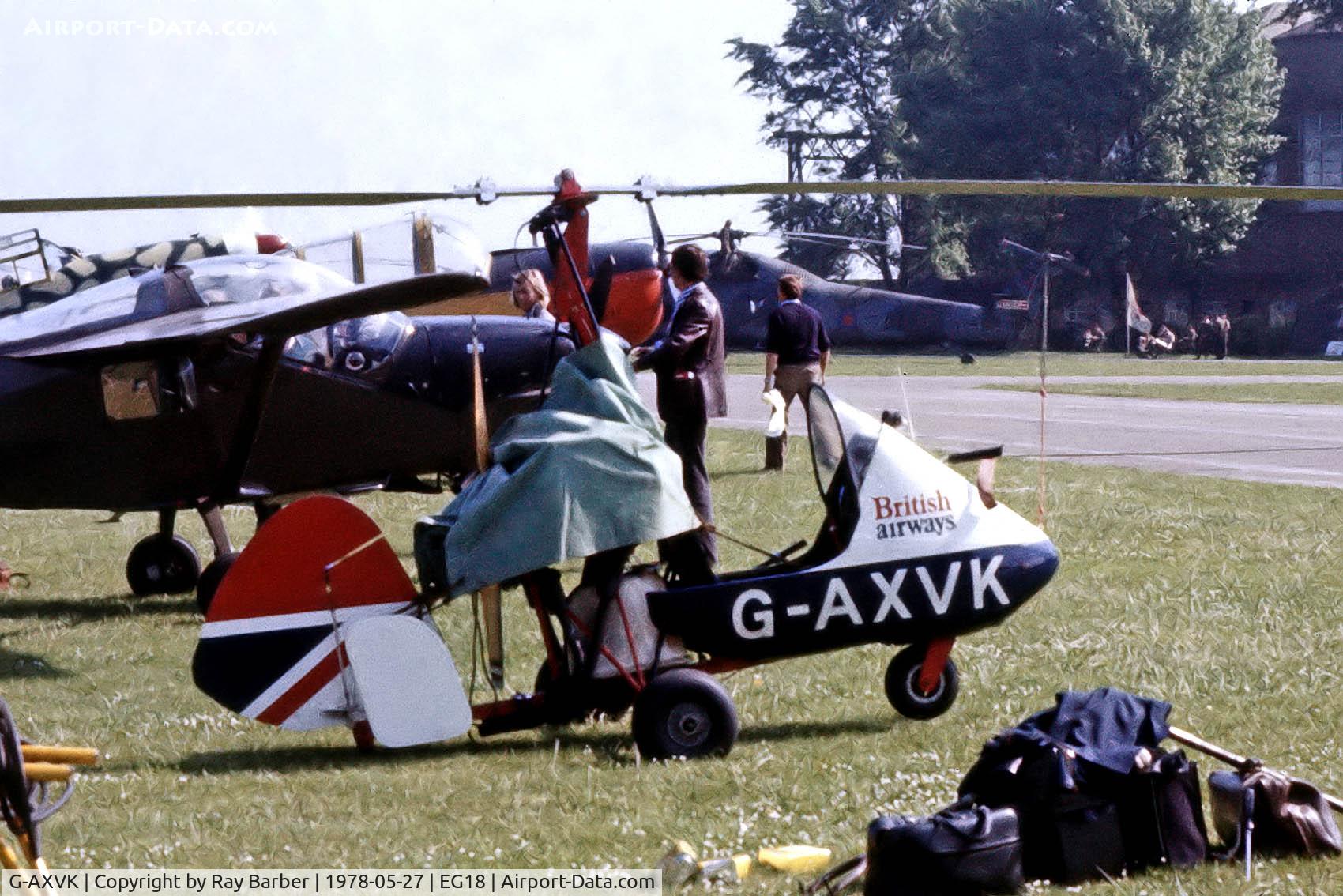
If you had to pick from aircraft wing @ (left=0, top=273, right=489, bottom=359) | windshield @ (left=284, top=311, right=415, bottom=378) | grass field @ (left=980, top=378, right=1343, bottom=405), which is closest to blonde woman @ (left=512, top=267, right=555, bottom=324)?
windshield @ (left=284, top=311, right=415, bottom=378)

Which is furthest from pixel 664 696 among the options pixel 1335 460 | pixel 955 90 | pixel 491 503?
Answer: pixel 955 90

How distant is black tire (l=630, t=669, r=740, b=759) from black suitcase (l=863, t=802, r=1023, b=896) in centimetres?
176

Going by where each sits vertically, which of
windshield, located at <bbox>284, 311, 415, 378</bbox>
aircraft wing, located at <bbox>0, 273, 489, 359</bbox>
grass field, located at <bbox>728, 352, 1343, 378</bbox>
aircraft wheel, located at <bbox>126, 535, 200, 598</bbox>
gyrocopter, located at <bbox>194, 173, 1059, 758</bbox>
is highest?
aircraft wing, located at <bbox>0, 273, 489, 359</bbox>

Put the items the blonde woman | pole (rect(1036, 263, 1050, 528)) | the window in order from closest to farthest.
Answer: pole (rect(1036, 263, 1050, 528)) < the blonde woman < the window

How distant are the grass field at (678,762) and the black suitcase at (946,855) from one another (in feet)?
1.22

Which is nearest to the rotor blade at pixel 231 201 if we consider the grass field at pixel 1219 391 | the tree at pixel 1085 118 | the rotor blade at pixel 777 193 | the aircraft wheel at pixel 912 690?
the rotor blade at pixel 777 193

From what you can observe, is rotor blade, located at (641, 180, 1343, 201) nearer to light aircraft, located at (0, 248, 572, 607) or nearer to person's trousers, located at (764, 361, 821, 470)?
light aircraft, located at (0, 248, 572, 607)

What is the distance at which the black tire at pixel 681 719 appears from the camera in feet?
21.1

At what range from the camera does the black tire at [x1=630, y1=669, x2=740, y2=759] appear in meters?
6.43

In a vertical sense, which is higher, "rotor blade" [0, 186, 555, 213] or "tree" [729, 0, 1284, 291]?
"tree" [729, 0, 1284, 291]

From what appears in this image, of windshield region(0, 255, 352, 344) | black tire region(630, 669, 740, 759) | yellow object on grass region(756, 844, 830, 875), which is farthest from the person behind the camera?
windshield region(0, 255, 352, 344)

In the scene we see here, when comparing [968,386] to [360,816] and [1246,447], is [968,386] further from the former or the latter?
[360,816]

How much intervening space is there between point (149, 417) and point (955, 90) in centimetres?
6577

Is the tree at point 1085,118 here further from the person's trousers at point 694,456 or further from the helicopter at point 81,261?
the person's trousers at point 694,456
